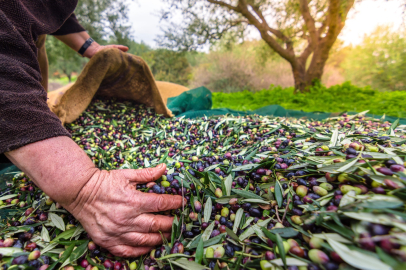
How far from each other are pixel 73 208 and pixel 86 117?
4.45 feet

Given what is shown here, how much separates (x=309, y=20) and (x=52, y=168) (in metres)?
5.25

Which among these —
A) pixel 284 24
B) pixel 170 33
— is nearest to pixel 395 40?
pixel 284 24

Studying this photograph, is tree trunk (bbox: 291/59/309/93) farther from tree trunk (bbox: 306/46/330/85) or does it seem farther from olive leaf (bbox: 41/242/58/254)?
olive leaf (bbox: 41/242/58/254)

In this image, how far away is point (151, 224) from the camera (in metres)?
0.81

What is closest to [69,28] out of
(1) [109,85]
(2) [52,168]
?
(1) [109,85]

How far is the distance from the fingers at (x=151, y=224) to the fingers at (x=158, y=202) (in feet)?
0.10

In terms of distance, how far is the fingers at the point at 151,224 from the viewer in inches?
Result: 31.3

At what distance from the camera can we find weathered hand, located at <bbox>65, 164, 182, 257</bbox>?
2.50 feet

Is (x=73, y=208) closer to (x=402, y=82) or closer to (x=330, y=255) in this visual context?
(x=330, y=255)

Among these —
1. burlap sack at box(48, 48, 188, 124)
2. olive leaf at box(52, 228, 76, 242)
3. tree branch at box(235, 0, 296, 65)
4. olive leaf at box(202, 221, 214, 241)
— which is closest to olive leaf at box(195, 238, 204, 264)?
olive leaf at box(202, 221, 214, 241)

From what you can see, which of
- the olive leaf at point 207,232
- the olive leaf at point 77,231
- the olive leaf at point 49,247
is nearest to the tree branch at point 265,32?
the olive leaf at point 207,232

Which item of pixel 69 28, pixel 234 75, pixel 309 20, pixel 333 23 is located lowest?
pixel 69 28

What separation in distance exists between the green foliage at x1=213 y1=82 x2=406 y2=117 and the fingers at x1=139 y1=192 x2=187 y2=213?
2.86 meters

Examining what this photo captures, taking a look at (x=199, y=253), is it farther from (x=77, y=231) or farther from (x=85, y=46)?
(x=85, y=46)
